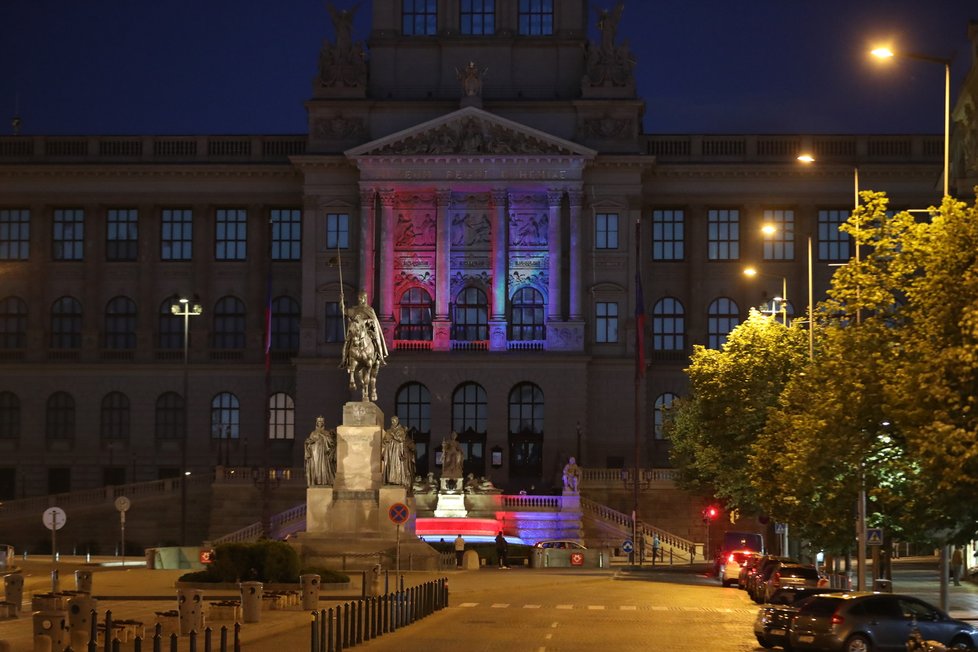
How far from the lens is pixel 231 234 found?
390 feet

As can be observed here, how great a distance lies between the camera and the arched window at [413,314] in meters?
114

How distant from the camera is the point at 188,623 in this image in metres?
37.8

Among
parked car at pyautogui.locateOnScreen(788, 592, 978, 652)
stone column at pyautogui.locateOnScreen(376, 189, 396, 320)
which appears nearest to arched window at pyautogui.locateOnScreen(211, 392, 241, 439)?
stone column at pyautogui.locateOnScreen(376, 189, 396, 320)

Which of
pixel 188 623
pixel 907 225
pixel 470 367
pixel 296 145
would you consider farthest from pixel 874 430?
pixel 296 145

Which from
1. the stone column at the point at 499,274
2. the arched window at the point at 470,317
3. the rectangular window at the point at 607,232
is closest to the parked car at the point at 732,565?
the stone column at the point at 499,274

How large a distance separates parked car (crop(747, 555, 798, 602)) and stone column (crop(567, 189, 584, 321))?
54500 mm

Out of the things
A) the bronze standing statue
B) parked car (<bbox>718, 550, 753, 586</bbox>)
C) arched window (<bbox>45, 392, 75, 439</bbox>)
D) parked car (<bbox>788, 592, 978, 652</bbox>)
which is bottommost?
parked car (<bbox>718, 550, 753, 586</bbox>)

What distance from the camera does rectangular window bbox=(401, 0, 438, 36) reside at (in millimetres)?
118062

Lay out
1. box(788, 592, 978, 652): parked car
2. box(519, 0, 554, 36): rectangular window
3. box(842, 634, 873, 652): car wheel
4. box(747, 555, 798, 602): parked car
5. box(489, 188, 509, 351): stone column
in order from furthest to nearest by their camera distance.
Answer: box(519, 0, 554, 36): rectangular window, box(489, 188, 509, 351): stone column, box(747, 555, 798, 602): parked car, box(842, 634, 873, 652): car wheel, box(788, 592, 978, 652): parked car

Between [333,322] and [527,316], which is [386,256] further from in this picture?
[527,316]

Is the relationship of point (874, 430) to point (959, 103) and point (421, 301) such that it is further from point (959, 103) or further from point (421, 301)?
point (421, 301)

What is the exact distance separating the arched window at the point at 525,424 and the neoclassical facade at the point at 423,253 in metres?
0.13

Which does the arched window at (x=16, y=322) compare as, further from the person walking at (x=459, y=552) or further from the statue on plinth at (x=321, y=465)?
the statue on plinth at (x=321, y=465)

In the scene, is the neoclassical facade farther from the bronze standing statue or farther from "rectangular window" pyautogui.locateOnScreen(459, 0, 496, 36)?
the bronze standing statue
